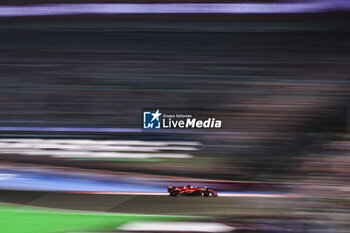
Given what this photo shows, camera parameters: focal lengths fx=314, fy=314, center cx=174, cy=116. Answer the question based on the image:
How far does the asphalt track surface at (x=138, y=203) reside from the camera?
1.67 m

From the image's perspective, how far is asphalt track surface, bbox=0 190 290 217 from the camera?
1665 millimetres

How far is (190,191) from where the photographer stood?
184cm

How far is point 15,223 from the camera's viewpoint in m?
1.53

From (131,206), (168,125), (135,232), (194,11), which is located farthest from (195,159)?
(194,11)

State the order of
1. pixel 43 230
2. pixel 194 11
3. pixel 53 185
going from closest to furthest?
pixel 43 230, pixel 53 185, pixel 194 11

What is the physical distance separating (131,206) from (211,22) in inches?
49.1

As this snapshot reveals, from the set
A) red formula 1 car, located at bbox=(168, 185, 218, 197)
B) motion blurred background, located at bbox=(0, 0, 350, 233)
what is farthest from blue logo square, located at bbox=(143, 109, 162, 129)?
red formula 1 car, located at bbox=(168, 185, 218, 197)

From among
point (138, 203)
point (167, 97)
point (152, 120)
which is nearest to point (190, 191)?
point (138, 203)

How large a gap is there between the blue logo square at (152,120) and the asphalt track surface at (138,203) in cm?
43

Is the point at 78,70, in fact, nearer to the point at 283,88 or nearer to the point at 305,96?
the point at 283,88

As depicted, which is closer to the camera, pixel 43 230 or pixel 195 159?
pixel 43 230

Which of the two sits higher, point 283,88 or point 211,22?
point 211,22

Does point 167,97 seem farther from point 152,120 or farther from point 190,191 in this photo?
point 190,191

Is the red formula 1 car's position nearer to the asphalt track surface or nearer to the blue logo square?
the asphalt track surface
